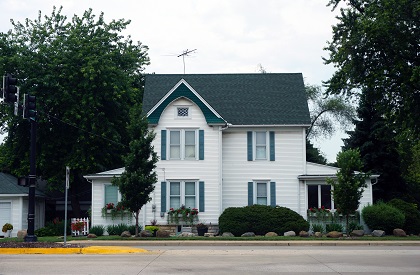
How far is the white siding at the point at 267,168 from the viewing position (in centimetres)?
3803

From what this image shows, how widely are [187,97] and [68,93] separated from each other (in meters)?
8.94

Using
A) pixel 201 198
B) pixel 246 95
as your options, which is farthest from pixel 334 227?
pixel 246 95

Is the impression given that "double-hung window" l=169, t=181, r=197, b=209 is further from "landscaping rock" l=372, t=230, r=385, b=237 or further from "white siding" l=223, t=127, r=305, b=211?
"landscaping rock" l=372, t=230, r=385, b=237

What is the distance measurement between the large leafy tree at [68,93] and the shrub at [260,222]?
11260 millimetres

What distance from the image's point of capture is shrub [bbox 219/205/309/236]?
34562mm

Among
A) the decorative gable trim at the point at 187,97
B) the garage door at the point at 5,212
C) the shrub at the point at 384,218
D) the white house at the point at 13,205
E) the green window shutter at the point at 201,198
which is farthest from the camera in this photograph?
the garage door at the point at 5,212

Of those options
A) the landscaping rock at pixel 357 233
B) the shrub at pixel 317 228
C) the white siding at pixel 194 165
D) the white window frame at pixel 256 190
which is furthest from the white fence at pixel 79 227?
the landscaping rock at pixel 357 233

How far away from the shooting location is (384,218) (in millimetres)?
34375

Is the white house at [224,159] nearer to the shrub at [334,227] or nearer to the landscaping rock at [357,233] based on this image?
the shrub at [334,227]

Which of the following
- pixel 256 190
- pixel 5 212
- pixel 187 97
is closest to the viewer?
pixel 187 97

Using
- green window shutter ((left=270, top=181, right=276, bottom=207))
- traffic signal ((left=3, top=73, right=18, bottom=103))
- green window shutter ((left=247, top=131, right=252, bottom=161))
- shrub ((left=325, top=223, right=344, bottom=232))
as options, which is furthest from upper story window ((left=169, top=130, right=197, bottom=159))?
traffic signal ((left=3, top=73, right=18, bottom=103))

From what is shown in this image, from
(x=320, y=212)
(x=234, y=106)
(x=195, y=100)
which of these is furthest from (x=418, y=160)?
(x=195, y=100)

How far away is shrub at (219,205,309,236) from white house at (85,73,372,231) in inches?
96.5

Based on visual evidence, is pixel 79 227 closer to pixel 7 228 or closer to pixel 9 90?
pixel 7 228
